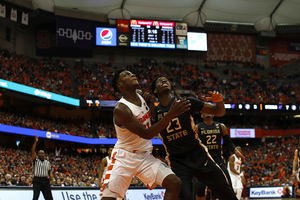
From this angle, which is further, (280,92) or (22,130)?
(280,92)

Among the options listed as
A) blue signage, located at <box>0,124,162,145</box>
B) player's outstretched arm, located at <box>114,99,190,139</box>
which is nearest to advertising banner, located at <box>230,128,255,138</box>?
blue signage, located at <box>0,124,162,145</box>

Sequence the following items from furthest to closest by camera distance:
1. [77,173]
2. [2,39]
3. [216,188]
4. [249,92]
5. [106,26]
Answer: [249,92], [106,26], [2,39], [77,173], [216,188]

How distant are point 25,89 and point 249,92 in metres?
23.0

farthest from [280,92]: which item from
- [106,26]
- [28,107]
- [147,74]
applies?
[28,107]

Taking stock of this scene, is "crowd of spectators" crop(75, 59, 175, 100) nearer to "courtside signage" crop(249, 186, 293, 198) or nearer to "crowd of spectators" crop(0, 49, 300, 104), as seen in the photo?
"crowd of spectators" crop(0, 49, 300, 104)

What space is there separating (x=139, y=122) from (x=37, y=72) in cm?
2631

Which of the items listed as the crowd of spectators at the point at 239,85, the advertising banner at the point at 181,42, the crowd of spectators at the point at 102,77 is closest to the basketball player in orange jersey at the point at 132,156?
the crowd of spectators at the point at 102,77

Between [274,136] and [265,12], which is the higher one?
[265,12]

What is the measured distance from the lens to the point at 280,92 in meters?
35.6

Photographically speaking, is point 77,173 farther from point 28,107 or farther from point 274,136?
Answer: point 274,136

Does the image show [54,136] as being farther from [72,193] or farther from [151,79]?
[72,193]

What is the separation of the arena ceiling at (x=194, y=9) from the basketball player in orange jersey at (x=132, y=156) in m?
28.2

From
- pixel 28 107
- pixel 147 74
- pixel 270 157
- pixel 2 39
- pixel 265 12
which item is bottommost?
pixel 270 157

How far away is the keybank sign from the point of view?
22166 mm
